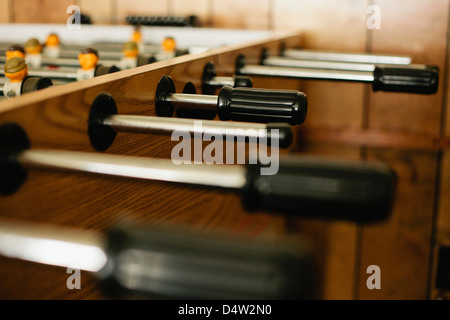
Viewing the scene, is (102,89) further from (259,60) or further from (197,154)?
(259,60)

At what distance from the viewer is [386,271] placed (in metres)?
2.17

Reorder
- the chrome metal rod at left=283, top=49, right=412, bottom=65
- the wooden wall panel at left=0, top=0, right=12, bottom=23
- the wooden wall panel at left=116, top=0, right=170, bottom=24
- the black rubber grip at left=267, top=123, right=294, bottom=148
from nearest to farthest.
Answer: the black rubber grip at left=267, top=123, right=294, bottom=148 → the chrome metal rod at left=283, top=49, right=412, bottom=65 → the wooden wall panel at left=116, top=0, right=170, bottom=24 → the wooden wall panel at left=0, top=0, right=12, bottom=23

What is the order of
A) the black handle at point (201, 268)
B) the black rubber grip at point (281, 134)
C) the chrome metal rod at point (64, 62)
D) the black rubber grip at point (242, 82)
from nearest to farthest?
the black handle at point (201, 268) → the black rubber grip at point (281, 134) → the black rubber grip at point (242, 82) → the chrome metal rod at point (64, 62)

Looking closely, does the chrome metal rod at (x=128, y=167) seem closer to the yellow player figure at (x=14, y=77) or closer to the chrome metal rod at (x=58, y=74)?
the yellow player figure at (x=14, y=77)

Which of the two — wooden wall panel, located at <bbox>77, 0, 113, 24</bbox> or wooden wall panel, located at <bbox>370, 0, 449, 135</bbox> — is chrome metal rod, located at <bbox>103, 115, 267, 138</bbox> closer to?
wooden wall panel, located at <bbox>370, 0, 449, 135</bbox>

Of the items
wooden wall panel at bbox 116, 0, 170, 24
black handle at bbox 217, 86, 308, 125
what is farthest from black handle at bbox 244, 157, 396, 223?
wooden wall panel at bbox 116, 0, 170, 24

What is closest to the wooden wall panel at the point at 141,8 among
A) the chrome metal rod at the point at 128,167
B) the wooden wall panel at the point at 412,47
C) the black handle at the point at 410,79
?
the wooden wall panel at the point at 412,47

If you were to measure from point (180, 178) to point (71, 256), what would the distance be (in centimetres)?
13

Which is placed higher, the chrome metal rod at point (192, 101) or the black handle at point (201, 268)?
the chrome metal rod at point (192, 101)

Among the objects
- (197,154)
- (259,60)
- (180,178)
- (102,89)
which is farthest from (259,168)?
(259,60)

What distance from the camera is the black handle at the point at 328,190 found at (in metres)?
0.40

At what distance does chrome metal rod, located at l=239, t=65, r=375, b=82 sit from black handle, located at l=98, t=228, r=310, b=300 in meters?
0.82

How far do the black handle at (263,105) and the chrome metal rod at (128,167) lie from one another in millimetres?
271

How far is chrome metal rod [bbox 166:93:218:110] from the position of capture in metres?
0.81
